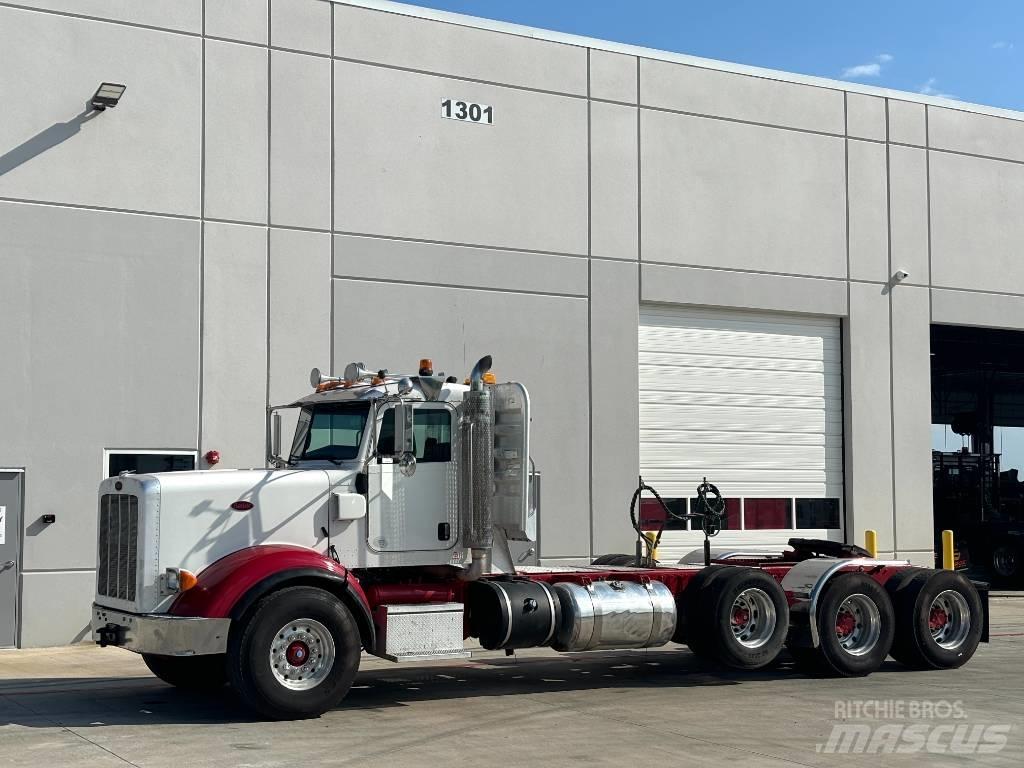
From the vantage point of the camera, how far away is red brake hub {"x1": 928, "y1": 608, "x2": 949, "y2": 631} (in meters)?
Answer: 15.3

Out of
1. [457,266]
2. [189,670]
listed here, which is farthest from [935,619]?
[457,266]

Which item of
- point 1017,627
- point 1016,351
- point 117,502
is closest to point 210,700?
point 117,502

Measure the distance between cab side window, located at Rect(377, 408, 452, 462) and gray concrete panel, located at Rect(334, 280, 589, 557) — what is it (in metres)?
7.17

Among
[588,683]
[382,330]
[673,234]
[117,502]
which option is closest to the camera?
[117,502]

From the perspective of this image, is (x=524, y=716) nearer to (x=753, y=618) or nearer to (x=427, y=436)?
(x=427, y=436)

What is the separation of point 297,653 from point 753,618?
206 inches

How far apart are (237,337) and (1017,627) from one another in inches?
508

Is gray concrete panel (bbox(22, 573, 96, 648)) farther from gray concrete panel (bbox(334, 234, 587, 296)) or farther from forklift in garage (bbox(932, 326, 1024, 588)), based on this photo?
forklift in garage (bbox(932, 326, 1024, 588))

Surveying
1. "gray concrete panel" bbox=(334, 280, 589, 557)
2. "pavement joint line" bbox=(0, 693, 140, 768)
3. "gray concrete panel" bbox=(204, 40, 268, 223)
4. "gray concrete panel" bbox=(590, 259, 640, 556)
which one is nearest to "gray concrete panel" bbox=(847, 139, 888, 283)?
"gray concrete panel" bbox=(590, 259, 640, 556)

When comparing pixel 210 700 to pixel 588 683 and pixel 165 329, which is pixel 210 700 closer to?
pixel 588 683

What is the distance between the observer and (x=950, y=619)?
15.4m

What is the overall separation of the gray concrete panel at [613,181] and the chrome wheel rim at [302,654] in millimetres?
11571

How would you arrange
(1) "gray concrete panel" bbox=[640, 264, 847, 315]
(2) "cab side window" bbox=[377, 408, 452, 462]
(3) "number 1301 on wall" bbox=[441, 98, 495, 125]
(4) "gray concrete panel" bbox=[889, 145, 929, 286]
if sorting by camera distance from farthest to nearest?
(4) "gray concrete panel" bbox=[889, 145, 929, 286], (1) "gray concrete panel" bbox=[640, 264, 847, 315], (3) "number 1301 on wall" bbox=[441, 98, 495, 125], (2) "cab side window" bbox=[377, 408, 452, 462]

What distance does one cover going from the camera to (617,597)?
1344 cm
